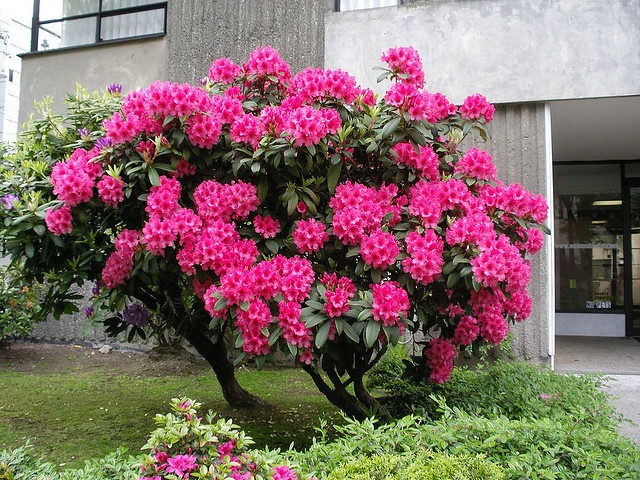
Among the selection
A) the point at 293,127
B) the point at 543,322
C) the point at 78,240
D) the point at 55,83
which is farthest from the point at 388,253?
the point at 55,83

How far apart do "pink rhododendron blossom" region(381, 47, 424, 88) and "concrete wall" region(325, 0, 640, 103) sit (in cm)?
362

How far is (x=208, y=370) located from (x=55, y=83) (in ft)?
15.9

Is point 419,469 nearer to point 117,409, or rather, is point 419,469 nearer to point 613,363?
point 117,409

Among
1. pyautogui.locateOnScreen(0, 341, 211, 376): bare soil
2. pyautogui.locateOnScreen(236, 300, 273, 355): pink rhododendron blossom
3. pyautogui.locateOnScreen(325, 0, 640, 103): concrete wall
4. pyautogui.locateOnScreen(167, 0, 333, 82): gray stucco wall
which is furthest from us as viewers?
pyautogui.locateOnScreen(167, 0, 333, 82): gray stucco wall

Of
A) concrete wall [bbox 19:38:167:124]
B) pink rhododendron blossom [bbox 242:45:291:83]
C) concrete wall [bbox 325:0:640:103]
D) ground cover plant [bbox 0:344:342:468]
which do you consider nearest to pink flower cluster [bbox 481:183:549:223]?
pink rhododendron blossom [bbox 242:45:291:83]

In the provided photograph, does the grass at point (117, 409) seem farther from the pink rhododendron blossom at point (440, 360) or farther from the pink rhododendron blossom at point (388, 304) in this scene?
the pink rhododendron blossom at point (388, 304)

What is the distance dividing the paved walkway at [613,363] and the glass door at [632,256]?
46 cm

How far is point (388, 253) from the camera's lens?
2.65 m

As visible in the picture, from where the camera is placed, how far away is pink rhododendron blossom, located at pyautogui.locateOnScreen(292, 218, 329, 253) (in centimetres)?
278

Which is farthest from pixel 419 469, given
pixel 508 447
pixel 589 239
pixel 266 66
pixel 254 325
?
pixel 589 239

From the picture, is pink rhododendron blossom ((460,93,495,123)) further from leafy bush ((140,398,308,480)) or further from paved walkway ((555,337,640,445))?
paved walkway ((555,337,640,445))

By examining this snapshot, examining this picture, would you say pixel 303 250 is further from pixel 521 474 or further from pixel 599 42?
pixel 599 42

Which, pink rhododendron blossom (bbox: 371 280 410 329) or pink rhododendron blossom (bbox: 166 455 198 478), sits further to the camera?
pink rhododendron blossom (bbox: 371 280 410 329)

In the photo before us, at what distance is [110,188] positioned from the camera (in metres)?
2.88
